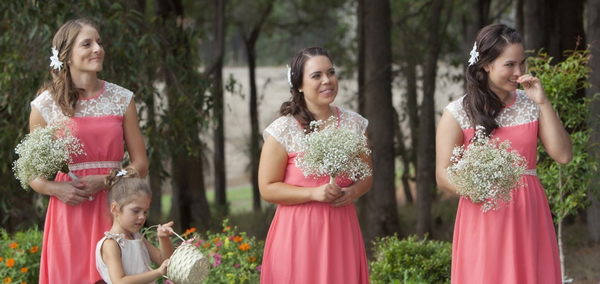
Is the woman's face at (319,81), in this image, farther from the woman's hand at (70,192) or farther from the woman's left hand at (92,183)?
the woman's hand at (70,192)

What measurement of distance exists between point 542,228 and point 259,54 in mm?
35812

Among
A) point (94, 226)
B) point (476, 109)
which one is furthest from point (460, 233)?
point (94, 226)

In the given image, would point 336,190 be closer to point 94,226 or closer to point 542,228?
point 542,228

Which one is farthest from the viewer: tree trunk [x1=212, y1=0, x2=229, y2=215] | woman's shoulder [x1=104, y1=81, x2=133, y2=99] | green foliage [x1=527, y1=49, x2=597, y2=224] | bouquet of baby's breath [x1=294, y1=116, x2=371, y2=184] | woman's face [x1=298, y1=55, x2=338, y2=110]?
tree trunk [x1=212, y1=0, x2=229, y2=215]

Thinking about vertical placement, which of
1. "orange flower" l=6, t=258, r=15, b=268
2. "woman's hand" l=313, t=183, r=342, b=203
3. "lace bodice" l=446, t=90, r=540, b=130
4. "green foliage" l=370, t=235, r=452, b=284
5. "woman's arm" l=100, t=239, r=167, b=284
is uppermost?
"lace bodice" l=446, t=90, r=540, b=130

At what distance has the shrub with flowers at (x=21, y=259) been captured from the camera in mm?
6312

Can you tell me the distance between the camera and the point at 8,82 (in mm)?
8109

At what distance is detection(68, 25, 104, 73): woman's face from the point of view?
4145 mm

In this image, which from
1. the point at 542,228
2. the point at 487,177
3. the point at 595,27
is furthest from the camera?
the point at 595,27

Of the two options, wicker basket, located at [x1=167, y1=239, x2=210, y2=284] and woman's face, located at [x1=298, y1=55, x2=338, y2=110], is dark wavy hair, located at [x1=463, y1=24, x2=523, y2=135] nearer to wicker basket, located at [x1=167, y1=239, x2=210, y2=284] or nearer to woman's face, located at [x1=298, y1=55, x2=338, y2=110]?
woman's face, located at [x1=298, y1=55, x2=338, y2=110]

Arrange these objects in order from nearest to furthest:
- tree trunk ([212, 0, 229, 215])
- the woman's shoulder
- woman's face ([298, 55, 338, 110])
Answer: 1. woman's face ([298, 55, 338, 110])
2. the woman's shoulder
3. tree trunk ([212, 0, 229, 215])

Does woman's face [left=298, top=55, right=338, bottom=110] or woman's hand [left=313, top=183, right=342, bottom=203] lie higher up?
woman's face [left=298, top=55, right=338, bottom=110]

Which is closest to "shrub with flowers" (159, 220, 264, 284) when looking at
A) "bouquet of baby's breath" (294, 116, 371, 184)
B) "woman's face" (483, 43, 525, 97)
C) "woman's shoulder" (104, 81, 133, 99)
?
"woman's shoulder" (104, 81, 133, 99)

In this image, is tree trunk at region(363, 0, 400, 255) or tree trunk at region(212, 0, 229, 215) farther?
tree trunk at region(212, 0, 229, 215)
